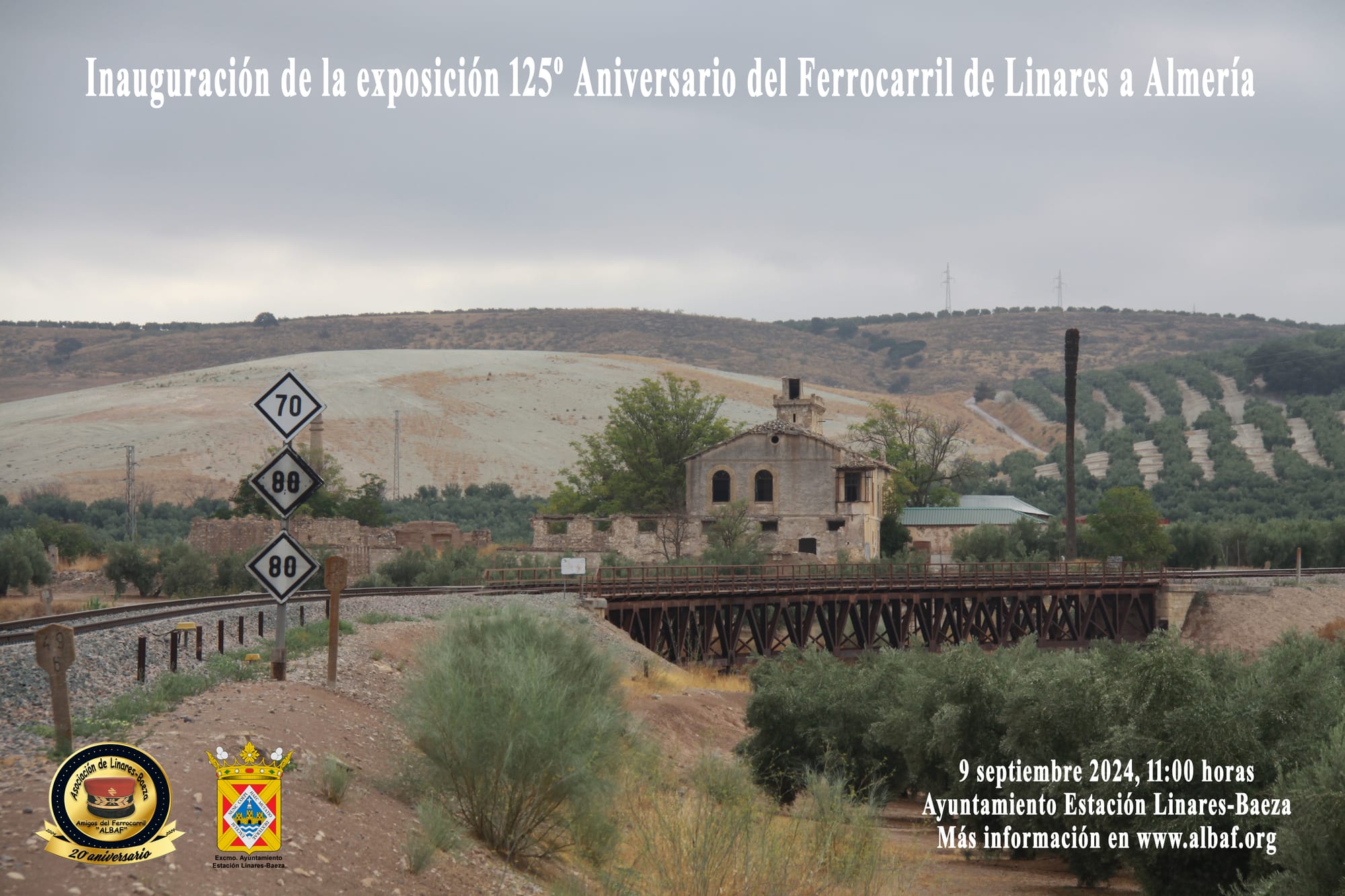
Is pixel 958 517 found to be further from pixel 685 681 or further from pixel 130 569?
pixel 130 569

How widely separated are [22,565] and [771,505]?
33135 millimetres

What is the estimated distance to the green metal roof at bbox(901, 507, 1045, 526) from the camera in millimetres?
78000

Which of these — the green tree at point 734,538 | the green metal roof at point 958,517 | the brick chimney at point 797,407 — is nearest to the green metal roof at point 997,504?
the green metal roof at point 958,517

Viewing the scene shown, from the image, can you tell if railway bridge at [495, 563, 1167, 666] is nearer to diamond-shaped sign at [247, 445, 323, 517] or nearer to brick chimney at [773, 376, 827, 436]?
brick chimney at [773, 376, 827, 436]

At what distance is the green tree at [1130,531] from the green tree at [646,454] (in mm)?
22000

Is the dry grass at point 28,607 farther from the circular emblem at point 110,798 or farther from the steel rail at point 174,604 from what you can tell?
the circular emblem at point 110,798

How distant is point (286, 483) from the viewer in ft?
54.5

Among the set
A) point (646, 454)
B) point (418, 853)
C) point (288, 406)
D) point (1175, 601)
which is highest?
point (288, 406)

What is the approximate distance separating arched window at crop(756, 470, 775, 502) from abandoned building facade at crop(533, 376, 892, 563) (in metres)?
0.03

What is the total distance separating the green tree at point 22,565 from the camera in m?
48.3

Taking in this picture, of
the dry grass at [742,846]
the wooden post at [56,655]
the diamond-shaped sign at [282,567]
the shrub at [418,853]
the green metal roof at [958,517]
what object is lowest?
the dry grass at [742,846]

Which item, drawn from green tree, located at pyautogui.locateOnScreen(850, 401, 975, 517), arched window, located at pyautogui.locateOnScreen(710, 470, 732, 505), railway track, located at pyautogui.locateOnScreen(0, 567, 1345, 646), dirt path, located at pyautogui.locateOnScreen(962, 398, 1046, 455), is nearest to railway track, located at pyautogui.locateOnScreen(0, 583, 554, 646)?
railway track, located at pyautogui.locateOnScreen(0, 567, 1345, 646)

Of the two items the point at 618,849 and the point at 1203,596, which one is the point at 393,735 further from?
the point at 1203,596

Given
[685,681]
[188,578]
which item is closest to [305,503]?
[188,578]
